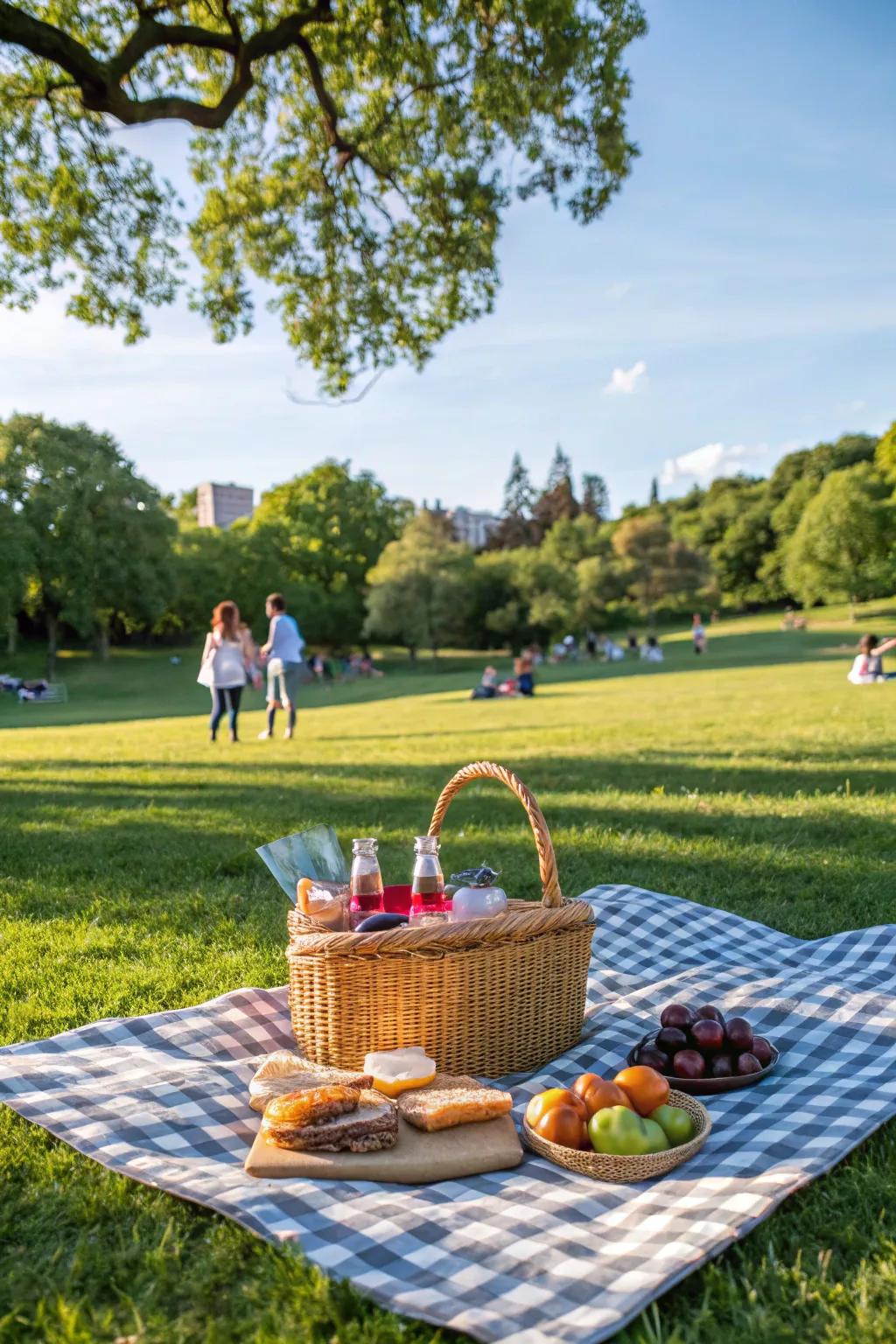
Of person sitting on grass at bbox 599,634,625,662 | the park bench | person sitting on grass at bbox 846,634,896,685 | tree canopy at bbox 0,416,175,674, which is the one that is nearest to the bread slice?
→ person sitting on grass at bbox 846,634,896,685

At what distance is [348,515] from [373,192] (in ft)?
192

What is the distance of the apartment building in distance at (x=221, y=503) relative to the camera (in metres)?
106

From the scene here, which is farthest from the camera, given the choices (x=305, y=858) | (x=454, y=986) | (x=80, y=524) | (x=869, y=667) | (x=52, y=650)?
(x=52, y=650)

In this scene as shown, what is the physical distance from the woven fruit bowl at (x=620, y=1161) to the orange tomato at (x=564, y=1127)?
0.02m

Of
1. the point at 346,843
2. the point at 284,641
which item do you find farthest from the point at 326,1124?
the point at 284,641

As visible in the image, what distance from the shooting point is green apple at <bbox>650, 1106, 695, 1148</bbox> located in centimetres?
292

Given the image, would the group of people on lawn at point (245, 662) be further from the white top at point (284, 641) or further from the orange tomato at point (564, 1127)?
the orange tomato at point (564, 1127)

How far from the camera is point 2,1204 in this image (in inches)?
103

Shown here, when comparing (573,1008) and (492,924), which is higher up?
(492,924)

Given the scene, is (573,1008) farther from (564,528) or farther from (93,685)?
(564,528)

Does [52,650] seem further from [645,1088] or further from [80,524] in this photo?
[645,1088]

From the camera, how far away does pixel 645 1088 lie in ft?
9.81

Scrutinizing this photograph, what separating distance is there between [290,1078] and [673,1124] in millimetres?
1223

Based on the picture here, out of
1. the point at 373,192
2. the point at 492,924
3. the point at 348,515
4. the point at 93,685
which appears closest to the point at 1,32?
the point at 373,192
